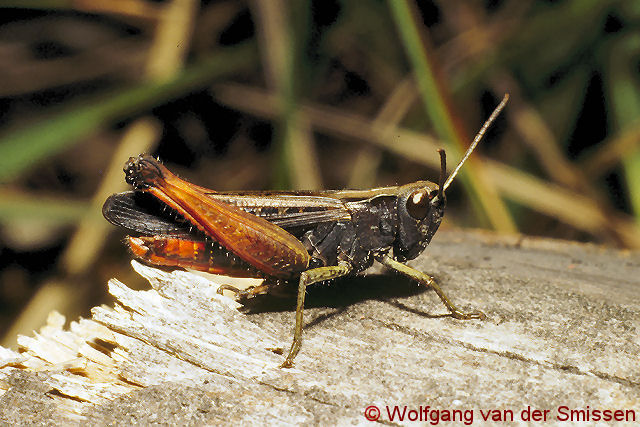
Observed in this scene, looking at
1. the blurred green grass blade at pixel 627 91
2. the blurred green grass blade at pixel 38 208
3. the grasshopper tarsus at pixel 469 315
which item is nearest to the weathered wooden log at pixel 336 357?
the grasshopper tarsus at pixel 469 315

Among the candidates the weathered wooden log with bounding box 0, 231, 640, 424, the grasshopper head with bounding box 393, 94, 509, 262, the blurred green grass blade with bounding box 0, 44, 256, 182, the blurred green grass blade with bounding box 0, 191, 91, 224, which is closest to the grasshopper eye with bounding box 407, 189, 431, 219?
the grasshopper head with bounding box 393, 94, 509, 262

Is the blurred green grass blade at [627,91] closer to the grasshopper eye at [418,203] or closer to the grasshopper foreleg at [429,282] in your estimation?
the grasshopper eye at [418,203]

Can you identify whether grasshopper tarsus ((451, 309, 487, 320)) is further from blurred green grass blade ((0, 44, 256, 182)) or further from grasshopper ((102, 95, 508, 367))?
blurred green grass blade ((0, 44, 256, 182))

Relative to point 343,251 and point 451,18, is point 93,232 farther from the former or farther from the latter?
Answer: point 451,18

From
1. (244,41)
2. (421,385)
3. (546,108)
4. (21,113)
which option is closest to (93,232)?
(21,113)

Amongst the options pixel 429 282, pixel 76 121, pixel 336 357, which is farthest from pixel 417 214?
pixel 76 121

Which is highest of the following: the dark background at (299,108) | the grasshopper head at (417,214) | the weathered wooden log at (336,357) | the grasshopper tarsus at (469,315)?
the dark background at (299,108)
